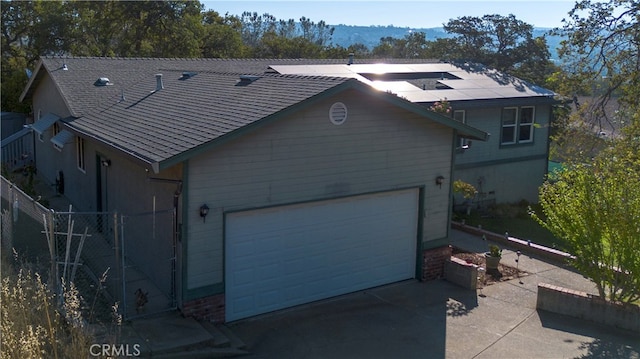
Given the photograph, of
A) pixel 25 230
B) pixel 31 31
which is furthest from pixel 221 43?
pixel 25 230

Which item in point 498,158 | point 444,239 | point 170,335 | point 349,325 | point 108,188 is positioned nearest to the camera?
point 170,335

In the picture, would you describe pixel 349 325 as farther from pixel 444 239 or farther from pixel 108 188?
pixel 108 188

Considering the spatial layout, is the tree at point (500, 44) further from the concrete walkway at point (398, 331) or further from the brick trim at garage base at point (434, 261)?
the concrete walkway at point (398, 331)

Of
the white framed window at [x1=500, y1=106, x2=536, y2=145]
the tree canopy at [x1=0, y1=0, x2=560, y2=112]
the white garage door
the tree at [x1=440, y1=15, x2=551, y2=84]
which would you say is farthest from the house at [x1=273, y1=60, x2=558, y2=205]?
the tree at [x1=440, y1=15, x2=551, y2=84]

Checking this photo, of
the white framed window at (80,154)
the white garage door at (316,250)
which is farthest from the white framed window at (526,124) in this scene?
the white framed window at (80,154)

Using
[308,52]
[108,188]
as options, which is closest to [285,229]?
[108,188]

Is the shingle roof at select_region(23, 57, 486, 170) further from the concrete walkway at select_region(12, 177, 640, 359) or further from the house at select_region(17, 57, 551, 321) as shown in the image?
the concrete walkway at select_region(12, 177, 640, 359)

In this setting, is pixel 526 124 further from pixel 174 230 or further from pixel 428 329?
pixel 174 230
